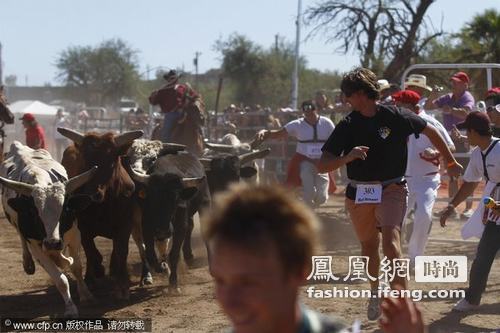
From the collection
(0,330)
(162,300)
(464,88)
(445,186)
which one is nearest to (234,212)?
(0,330)

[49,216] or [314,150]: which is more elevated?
[314,150]

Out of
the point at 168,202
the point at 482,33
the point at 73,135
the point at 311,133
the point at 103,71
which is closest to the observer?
the point at 168,202

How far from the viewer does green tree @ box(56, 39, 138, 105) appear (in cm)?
7062

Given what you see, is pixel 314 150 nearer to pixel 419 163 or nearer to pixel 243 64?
pixel 419 163

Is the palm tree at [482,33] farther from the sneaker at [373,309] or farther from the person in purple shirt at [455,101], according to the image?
the sneaker at [373,309]

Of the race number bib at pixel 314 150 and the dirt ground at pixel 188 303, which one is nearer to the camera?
the dirt ground at pixel 188 303

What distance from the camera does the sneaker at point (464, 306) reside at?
7.80m

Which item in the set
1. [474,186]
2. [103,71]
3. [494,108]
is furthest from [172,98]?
[103,71]

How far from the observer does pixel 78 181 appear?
8281 mm

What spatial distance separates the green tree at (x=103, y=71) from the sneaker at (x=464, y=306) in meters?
63.9

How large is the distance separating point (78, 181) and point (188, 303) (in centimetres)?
164

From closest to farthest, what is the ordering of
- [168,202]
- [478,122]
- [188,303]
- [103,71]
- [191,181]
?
[478,122]
[188,303]
[168,202]
[191,181]
[103,71]

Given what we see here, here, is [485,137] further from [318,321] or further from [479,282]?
[318,321]

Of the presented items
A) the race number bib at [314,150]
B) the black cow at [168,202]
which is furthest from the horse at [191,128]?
the black cow at [168,202]
